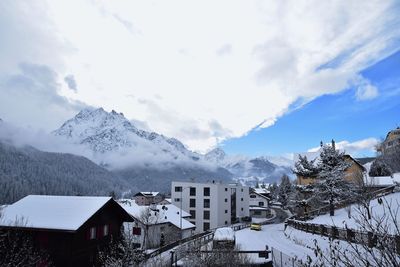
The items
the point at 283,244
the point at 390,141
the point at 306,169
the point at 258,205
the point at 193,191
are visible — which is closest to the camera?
the point at 283,244

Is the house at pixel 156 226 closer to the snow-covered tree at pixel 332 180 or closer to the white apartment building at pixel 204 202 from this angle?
the snow-covered tree at pixel 332 180

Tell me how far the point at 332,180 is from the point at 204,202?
55.7 m

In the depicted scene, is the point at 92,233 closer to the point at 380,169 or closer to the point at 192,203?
the point at 380,169

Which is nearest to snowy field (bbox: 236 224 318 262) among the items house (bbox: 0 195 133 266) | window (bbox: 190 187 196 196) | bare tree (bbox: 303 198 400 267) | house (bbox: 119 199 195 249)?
house (bbox: 0 195 133 266)

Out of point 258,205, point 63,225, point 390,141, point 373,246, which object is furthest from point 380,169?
point 258,205

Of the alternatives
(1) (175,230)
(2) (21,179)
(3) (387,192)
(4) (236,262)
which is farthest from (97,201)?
(2) (21,179)

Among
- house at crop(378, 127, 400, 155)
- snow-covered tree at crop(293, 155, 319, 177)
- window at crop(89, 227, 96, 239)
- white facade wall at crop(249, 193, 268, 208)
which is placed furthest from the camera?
white facade wall at crop(249, 193, 268, 208)

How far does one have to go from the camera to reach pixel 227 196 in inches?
3925

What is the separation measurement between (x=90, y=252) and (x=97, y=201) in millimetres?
4828

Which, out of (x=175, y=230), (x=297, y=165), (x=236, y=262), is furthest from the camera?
(x=175, y=230)

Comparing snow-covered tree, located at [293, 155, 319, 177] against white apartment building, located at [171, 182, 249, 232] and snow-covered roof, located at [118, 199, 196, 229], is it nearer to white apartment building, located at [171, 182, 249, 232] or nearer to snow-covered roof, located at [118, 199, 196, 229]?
snow-covered roof, located at [118, 199, 196, 229]

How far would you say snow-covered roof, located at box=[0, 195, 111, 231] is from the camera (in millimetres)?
28984

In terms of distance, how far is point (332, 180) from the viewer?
42844mm

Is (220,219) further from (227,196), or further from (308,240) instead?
(308,240)
